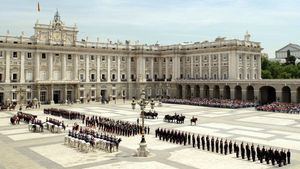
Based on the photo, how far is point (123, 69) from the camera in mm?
79250

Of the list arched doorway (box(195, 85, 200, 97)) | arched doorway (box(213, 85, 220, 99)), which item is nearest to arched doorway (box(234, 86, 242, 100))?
arched doorway (box(213, 85, 220, 99))

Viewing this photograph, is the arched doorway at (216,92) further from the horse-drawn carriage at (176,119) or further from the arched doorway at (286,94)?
the horse-drawn carriage at (176,119)

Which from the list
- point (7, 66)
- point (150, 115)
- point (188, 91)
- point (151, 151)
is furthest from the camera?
point (188, 91)

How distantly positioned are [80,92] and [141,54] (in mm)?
17479

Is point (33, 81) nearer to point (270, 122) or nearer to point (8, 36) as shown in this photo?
point (8, 36)

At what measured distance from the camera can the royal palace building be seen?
212ft

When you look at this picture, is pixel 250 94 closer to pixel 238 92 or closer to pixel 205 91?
pixel 238 92

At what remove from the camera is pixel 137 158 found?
22250 mm

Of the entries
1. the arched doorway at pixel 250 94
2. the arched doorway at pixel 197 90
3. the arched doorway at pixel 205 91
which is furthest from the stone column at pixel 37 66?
the arched doorway at pixel 250 94

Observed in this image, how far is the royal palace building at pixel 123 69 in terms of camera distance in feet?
212

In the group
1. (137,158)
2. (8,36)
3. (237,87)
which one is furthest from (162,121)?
(8,36)

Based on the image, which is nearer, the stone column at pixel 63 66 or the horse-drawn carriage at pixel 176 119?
the horse-drawn carriage at pixel 176 119

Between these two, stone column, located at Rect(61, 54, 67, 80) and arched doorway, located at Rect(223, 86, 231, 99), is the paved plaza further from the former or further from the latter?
arched doorway, located at Rect(223, 86, 231, 99)

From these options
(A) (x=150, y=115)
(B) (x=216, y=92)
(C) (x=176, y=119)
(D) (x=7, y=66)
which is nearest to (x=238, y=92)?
(B) (x=216, y=92)
